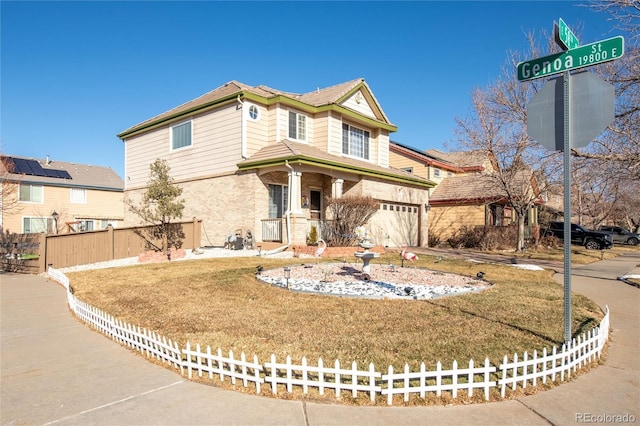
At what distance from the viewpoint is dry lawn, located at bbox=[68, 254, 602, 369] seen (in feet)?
15.8

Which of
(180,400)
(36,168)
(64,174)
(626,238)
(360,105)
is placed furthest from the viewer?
(626,238)

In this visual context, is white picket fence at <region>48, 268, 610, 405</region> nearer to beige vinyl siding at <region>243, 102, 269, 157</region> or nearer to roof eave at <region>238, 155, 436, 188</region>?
roof eave at <region>238, 155, 436, 188</region>

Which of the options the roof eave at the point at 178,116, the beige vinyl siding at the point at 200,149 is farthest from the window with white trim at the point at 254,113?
the roof eave at the point at 178,116

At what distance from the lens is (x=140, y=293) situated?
863cm

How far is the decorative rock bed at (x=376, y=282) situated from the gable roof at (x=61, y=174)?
27.1 metres

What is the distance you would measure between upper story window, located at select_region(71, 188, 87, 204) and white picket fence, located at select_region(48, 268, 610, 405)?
33413 millimetres

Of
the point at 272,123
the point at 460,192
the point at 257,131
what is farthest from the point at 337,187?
the point at 460,192

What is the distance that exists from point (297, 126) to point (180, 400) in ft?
55.3

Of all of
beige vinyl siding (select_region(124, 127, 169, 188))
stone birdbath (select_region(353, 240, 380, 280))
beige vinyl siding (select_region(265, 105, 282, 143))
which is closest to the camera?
stone birdbath (select_region(353, 240, 380, 280))

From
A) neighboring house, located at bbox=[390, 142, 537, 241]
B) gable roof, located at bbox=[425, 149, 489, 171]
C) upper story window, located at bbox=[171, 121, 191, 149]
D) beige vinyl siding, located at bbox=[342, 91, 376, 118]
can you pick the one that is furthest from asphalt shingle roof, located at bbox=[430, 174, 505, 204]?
upper story window, located at bbox=[171, 121, 191, 149]

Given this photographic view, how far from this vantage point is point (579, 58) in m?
4.58

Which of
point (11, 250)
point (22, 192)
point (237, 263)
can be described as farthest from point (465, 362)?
point (22, 192)

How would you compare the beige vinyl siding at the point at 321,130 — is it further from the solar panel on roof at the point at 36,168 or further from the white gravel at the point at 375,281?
the solar panel on roof at the point at 36,168

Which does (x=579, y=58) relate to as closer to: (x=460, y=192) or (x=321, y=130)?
(x=321, y=130)
